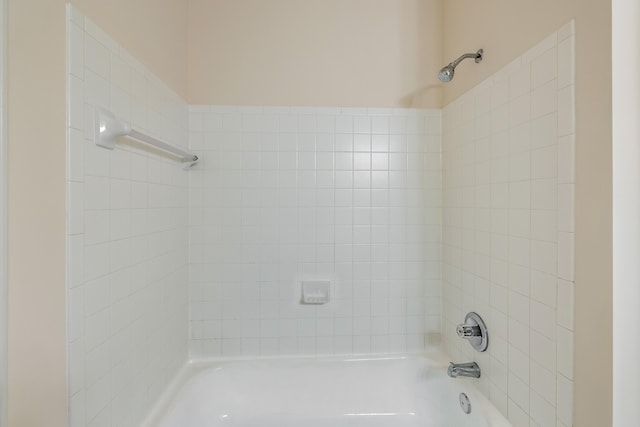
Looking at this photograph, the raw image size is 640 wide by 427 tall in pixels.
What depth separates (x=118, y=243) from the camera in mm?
960

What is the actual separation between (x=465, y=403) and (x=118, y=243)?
1.42 meters

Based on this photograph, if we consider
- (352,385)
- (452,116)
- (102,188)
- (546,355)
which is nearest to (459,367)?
(546,355)

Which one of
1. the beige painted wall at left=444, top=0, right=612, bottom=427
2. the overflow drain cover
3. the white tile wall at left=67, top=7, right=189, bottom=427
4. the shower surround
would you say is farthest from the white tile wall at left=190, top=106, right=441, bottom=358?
the beige painted wall at left=444, top=0, right=612, bottom=427

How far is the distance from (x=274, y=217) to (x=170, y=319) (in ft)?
2.13

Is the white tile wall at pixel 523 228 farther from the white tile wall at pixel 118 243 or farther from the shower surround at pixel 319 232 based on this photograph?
the white tile wall at pixel 118 243

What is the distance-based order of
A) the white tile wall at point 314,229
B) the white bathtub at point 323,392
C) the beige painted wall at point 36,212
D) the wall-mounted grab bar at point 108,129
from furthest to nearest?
the white tile wall at point 314,229 → the white bathtub at point 323,392 → the wall-mounted grab bar at point 108,129 → the beige painted wall at point 36,212

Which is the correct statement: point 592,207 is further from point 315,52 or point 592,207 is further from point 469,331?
→ point 315,52

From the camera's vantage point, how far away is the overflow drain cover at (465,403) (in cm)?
127

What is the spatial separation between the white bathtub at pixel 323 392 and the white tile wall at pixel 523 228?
0.29m

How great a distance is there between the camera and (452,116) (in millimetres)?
1540

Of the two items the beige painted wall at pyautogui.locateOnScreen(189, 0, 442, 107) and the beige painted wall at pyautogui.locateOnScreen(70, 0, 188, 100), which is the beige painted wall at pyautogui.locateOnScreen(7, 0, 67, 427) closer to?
the beige painted wall at pyautogui.locateOnScreen(70, 0, 188, 100)

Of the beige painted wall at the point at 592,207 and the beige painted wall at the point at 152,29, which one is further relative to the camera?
the beige painted wall at the point at 152,29

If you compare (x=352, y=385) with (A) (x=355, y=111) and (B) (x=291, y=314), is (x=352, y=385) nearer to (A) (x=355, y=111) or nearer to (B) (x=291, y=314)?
(B) (x=291, y=314)

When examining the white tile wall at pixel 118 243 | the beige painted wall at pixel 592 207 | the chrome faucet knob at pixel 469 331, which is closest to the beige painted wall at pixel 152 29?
the white tile wall at pixel 118 243
